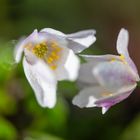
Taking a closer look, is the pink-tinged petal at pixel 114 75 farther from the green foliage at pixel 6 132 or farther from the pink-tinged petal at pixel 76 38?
the green foliage at pixel 6 132

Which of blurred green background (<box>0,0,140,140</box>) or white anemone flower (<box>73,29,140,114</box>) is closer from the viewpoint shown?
white anemone flower (<box>73,29,140,114</box>)

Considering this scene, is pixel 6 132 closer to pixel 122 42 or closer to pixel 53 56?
pixel 53 56

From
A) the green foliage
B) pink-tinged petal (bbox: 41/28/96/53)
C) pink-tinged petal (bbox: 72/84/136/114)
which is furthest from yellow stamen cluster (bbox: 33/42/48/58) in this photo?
the green foliage

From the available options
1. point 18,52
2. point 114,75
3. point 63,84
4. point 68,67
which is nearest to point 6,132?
point 63,84

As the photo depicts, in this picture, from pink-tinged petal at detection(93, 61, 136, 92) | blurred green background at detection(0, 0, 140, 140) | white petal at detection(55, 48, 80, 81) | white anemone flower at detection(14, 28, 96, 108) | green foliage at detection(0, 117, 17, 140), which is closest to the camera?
pink-tinged petal at detection(93, 61, 136, 92)

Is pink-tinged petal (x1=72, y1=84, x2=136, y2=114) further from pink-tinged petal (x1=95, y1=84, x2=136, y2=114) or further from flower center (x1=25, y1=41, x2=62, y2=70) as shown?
flower center (x1=25, y1=41, x2=62, y2=70)

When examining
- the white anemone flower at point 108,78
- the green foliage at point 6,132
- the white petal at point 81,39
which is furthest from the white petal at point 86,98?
the green foliage at point 6,132
